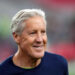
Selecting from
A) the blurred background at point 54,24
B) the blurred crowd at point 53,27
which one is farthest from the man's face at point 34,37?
the blurred crowd at point 53,27

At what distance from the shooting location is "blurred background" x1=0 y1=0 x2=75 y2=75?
35.0 ft

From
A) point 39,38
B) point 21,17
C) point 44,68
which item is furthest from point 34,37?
point 44,68

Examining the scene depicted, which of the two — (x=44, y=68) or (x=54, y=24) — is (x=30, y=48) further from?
(x=54, y=24)

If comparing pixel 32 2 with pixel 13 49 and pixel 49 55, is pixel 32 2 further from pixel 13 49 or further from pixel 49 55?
pixel 49 55

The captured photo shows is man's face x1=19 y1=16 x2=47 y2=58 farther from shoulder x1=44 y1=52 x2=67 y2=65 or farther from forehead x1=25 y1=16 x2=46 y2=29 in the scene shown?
shoulder x1=44 y1=52 x2=67 y2=65

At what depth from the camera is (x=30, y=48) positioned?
12.5ft

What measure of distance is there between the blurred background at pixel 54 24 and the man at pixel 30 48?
5679 mm

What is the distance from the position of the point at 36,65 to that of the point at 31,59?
0.08m

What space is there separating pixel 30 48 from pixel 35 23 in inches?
8.6

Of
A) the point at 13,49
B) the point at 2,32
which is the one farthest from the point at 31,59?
the point at 2,32

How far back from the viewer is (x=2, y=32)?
11.3 meters

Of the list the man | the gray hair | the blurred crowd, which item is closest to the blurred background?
the blurred crowd

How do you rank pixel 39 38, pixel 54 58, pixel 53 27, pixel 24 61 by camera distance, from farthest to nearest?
pixel 53 27
pixel 54 58
pixel 24 61
pixel 39 38

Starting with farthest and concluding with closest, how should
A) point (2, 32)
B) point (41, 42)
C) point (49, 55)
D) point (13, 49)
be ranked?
point (2, 32), point (13, 49), point (49, 55), point (41, 42)
